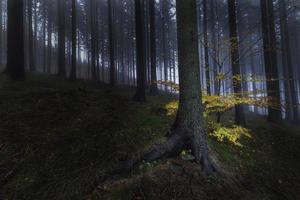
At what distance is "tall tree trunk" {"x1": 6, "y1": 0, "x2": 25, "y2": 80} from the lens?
1352 centimetres

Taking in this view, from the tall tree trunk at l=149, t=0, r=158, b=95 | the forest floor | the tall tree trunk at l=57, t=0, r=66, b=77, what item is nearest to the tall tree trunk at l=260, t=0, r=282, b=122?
the forest floor

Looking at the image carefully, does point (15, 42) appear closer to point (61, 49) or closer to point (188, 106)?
point (61, 49)

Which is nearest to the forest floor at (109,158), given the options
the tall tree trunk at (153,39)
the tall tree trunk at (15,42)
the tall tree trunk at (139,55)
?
the tall tree trunk at (15,42)

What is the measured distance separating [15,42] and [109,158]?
32.9 feet

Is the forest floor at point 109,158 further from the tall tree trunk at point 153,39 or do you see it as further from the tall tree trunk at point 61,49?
the tall tree trunk at point 61,49

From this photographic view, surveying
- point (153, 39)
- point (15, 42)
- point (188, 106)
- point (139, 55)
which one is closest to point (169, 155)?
point (188, 106)

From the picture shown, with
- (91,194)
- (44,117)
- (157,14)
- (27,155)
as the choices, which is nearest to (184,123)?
(91,194)

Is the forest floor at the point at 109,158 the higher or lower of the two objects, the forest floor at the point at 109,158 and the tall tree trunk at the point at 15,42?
the lower

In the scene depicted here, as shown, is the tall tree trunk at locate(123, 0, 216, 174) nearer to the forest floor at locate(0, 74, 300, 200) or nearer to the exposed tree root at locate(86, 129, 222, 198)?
the exposed tree root at locate(86, 129, 222, 198)

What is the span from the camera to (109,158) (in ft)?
21.4

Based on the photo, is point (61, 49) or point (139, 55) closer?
point (139, 55)

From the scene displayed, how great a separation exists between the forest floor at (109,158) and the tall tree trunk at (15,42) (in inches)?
127

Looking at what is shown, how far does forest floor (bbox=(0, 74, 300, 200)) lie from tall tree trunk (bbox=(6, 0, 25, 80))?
10.6ft

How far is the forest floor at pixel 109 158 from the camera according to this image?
5613mm
